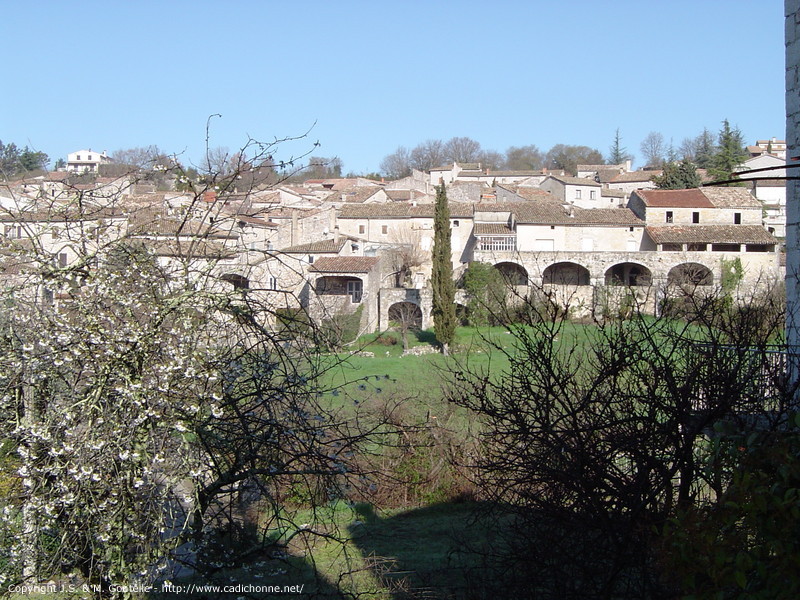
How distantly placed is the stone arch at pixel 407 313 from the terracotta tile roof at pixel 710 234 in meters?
13.8

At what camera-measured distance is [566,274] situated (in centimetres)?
4069

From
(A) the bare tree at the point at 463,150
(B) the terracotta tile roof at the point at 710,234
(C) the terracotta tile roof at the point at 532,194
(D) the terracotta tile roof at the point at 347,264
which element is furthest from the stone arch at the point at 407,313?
(A) the bare tree at the point at 463,150

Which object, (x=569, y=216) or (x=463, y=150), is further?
(x=463, y=150)

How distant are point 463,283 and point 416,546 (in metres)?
27.7

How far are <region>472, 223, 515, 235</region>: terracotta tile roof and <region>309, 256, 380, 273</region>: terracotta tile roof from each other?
21.7 feet

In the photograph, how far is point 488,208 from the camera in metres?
46.9

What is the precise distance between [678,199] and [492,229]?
1068 cm

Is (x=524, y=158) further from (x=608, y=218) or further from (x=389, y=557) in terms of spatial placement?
(x=389, y=557)

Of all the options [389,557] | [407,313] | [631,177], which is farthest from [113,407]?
[631,177]

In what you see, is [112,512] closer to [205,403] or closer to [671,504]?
[205,403]

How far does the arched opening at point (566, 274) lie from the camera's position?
40281mm

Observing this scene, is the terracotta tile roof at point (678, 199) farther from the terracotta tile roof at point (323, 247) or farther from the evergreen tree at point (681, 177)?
the terracotta tile roof at point (323, 247)

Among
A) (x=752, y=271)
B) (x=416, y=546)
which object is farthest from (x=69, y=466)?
(x=752, y=271)

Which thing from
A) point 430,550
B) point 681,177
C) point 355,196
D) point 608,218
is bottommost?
point 430,550
